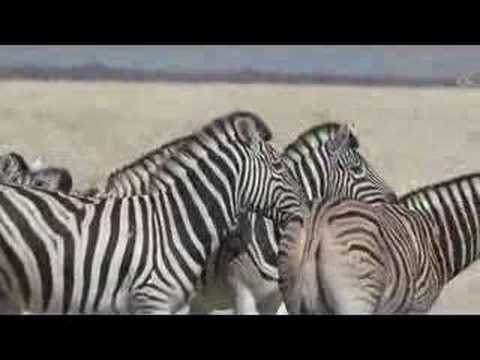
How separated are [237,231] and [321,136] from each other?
0.59 metres

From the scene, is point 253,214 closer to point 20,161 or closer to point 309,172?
point 309,172

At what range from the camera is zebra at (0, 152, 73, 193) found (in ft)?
13.8

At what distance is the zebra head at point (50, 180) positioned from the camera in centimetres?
423

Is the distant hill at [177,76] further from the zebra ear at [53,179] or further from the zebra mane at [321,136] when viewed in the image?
the zebra ear at [53,179]

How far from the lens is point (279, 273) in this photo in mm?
4055

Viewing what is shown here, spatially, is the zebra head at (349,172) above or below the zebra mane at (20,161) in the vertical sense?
below

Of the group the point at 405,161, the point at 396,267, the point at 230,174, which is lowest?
the point at 396,267

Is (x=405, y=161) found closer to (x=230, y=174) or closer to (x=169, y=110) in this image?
(x=169, y=110)

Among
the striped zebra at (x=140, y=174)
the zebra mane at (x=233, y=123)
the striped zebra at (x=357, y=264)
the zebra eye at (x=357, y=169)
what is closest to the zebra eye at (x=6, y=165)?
the striped zebra at (x=140, y=174)

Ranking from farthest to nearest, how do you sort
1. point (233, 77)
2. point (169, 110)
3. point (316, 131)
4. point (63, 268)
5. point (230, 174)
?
point (169, 110) < point (233, 77) < point (316, 131) < point (230, 174) < point (63, 268)

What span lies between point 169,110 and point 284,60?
108 cm

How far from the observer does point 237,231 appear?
13.4 ft

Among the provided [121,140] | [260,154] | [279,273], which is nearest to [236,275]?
[279,273]

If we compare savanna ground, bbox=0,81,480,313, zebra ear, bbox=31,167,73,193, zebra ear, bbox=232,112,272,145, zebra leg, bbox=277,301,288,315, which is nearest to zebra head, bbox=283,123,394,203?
zebra ear, bbox=232,112,272,145
